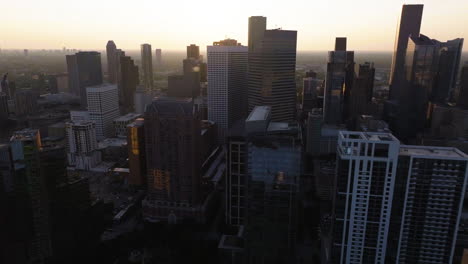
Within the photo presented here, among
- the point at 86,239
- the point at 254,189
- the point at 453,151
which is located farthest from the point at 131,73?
the point at 453,151

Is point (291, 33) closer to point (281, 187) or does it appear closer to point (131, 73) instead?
point (281, 187)

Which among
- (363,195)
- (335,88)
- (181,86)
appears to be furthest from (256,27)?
(363,195)

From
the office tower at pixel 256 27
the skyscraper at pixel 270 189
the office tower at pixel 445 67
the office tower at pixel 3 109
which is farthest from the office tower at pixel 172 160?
the office tower at pixel 445 67

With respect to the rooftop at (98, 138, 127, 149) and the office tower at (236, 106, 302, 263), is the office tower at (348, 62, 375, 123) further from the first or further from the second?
the office tower at (236, 106, 302, 263)

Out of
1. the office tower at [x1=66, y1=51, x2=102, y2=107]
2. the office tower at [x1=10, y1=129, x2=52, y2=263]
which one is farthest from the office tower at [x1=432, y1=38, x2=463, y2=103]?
the office tower at [x1=66, y1=51, x2=102, y2=107]

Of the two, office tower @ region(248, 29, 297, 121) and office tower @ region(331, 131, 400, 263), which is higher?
office tower @ region(248, 29, 297, 121)

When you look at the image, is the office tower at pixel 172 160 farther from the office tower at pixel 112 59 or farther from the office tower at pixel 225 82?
the office tower at pixel 112 59
